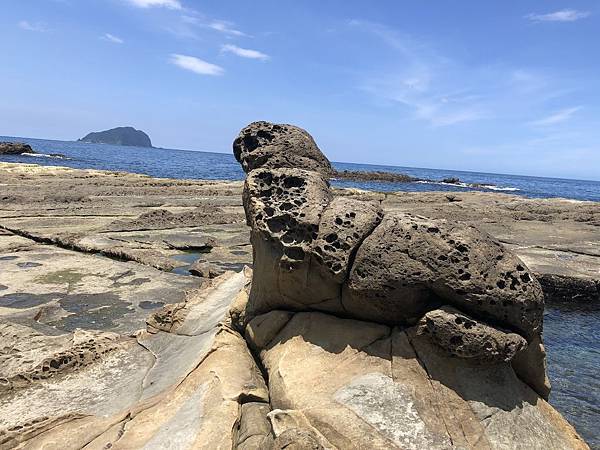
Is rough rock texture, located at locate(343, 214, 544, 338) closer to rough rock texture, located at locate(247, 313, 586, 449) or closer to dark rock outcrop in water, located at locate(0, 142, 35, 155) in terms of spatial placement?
rough rock texture, located at locate(247, 313, 586, 449)

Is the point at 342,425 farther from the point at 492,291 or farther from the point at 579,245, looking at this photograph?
the point at 579,245

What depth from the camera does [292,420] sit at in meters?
3.26

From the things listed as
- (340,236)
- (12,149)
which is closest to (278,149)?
(340,236)

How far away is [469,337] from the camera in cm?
342

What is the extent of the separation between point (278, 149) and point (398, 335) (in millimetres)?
2338

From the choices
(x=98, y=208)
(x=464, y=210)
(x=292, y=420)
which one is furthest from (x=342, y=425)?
(x=464, y=210)

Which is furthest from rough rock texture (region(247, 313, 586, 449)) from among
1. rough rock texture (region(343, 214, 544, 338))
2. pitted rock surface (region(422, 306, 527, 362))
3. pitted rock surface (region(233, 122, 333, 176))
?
pitted rock surface (region(233, 122, 333, 176))

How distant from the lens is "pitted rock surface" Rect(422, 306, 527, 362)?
3424mm

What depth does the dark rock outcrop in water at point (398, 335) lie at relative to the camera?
3.27 meters

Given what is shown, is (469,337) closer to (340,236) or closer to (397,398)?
(397,398)

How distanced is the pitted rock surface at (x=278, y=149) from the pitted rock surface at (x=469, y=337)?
7.39ft

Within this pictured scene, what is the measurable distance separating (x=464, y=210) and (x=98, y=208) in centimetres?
1336

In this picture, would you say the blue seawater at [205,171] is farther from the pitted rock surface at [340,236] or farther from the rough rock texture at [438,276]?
the rough rock texture at [438,276]

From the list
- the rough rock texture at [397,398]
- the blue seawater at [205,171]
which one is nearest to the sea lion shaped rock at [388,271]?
the rough rock texture at [397,398]
